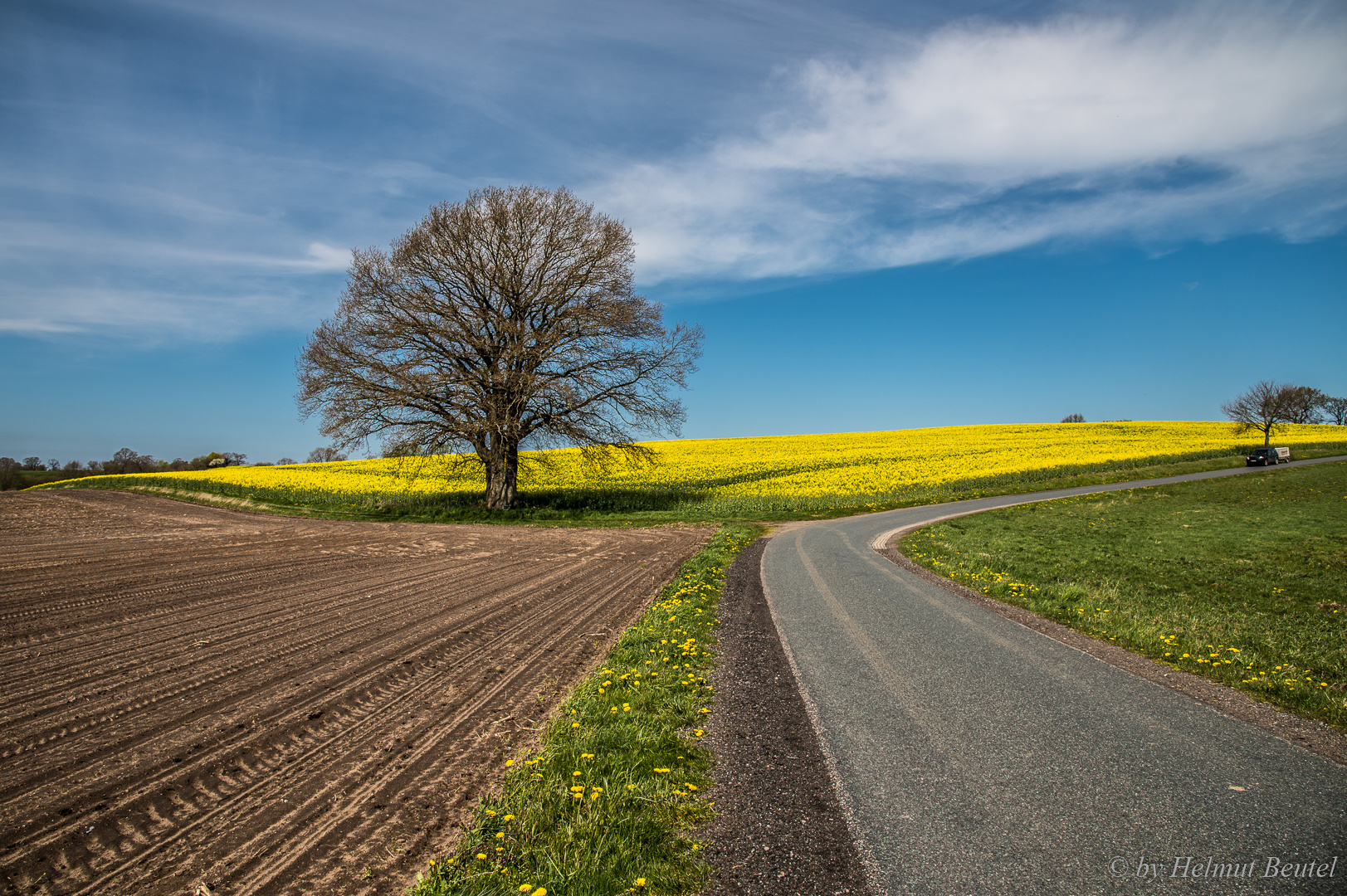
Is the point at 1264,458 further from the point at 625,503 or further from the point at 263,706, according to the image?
the point at 263,706

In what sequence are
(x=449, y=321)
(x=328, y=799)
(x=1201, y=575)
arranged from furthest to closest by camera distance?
(x=449, y=321), (x=1201, y=575), (x=328, y=799)

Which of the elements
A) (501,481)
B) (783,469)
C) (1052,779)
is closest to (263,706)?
(1052,779)

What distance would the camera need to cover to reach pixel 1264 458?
133ft

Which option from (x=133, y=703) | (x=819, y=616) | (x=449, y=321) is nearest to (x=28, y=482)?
(x=449, y=321)

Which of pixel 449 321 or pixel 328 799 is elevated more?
pixel 449 321

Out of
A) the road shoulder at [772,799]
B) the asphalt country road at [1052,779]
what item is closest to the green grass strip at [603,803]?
the road shoulder at [772,799]

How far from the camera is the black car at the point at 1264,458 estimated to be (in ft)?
133

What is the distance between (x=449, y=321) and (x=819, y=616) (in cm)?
2121

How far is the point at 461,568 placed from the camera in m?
14.2

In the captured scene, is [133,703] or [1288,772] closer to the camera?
[1288,772]

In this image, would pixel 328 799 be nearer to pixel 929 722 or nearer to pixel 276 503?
pixel 929 722

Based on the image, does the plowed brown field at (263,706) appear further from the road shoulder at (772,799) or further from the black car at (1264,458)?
the black car at (1264,458)

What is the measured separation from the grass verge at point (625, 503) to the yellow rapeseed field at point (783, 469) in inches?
12.7

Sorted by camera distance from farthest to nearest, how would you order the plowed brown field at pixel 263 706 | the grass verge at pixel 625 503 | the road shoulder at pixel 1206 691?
the grass verge at pixel 625 503, the road shoulder at pixel 1206 691, the plowed brown field at pixel 263 706
